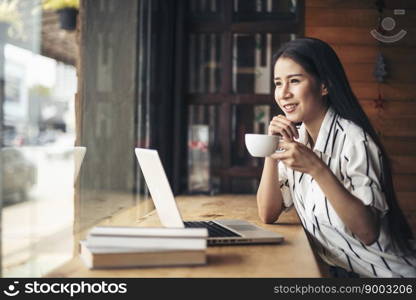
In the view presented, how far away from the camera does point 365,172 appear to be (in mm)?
1289

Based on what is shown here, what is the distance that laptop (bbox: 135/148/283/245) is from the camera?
1.06 m

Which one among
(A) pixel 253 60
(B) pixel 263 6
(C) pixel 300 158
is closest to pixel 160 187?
(C) pixel 300 158

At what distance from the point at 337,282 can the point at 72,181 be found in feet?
2.87

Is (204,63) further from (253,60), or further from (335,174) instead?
(335,174)

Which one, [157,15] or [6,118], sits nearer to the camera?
[6,118]

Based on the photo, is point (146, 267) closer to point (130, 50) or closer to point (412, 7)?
point (130, 50)

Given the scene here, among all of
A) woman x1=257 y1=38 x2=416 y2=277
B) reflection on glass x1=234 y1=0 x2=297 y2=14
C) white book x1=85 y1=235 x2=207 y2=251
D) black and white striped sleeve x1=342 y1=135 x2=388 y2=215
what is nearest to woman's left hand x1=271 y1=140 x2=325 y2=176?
woman x1=257 y1=38 x2=416 y2=277

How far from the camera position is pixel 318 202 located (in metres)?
1.41

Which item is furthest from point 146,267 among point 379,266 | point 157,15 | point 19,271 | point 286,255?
point 157,15

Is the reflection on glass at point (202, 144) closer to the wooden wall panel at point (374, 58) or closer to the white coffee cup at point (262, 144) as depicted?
the wooden wall panel at point (374, 58)

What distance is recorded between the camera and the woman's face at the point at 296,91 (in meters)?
1.48

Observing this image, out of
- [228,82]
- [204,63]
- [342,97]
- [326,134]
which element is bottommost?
[326,134]

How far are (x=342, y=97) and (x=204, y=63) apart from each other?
5.71 feet

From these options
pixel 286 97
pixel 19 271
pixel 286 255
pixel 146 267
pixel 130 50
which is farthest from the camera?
pixel 130 50
